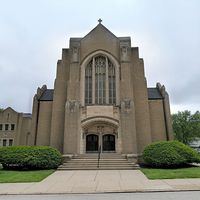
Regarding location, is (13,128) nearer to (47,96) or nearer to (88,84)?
(47,96)

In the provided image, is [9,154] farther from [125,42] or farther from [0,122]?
[0,122]

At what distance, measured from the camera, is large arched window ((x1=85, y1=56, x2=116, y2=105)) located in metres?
23.1

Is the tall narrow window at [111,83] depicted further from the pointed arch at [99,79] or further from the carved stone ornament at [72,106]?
the carved stone ornament at [72,106]

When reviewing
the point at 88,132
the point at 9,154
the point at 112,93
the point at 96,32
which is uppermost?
the point at 96,32

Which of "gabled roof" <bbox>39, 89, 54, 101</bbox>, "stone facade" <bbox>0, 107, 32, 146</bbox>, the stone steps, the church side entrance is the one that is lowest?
the stone steps

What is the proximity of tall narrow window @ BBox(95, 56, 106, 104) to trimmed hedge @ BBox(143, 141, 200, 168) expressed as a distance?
8.17m

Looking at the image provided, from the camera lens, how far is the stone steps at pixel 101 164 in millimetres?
16562

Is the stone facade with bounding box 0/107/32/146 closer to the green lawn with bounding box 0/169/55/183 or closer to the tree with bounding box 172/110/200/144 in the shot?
the green lawn with bounding box 0/169/55/183

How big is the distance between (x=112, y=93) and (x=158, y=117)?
241 inches

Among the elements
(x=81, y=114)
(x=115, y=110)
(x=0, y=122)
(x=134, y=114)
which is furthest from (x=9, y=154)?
(x=0, y=122)

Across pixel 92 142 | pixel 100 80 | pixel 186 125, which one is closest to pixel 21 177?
pixel 92 142

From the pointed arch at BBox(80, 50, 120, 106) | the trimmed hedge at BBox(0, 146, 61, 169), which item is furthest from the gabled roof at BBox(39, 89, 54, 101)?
the trimmed hedge at BBox(0, 146, 61, 169)

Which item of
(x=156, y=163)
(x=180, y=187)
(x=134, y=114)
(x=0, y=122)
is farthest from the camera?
(x=0, y=122)

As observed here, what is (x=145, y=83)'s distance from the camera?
24125mm
